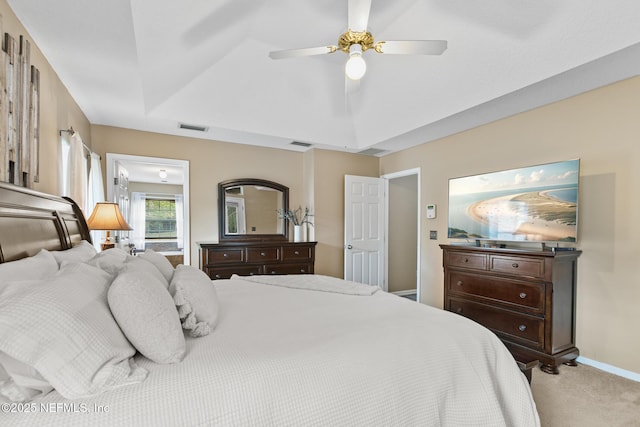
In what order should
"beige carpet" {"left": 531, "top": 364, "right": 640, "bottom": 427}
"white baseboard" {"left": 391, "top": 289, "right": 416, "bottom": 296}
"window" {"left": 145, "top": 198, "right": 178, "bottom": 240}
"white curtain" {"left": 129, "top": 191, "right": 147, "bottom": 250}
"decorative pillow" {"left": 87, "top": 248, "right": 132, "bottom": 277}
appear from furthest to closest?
"window" {"left": 145, "top": 198, "right": 178, "bottom": 240} → "white curtain" {"left": 129, "top": 191, "right": 147, "bottom": 250} → "white baseboard" {"left": 391, "top": 289, "right": 416, "bottom": 296} → "beige carpet" {"left": 531, "top": 364, "right": 640, "bottom": 427} → "decorative pillow" {"left": 87, "top": 248, "right": 132, "bottom": 277}

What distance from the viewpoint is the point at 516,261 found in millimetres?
2750

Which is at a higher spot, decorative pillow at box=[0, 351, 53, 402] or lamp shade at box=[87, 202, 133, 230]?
lamp shade at box=[87, 202, 133, 230]

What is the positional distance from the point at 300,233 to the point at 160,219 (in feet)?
14.0

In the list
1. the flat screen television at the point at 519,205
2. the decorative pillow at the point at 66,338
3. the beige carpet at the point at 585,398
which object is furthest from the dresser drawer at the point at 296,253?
the decorative pillow at the point at 66,338

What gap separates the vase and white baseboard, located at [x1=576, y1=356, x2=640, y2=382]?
3.44 metres

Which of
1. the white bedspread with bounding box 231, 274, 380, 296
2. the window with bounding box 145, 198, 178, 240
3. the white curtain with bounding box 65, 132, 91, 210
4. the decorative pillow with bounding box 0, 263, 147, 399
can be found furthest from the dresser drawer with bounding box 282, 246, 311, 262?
the window with bounding box 145, 198, 178, 240

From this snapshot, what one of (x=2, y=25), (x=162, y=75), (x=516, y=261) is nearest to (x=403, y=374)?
(x=516, y=261)

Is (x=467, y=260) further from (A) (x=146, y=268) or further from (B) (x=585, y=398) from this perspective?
(A) (x=146, y=268)

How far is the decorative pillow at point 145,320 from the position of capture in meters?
1.03

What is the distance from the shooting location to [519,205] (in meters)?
2.95

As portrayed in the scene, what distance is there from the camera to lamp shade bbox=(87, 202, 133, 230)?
2.67 metres

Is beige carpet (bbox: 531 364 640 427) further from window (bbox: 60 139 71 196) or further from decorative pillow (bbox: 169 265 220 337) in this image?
window (bbox: 60 139 71 196)

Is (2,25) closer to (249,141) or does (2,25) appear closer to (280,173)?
(249,141)

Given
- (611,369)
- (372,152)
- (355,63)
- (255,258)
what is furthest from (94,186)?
(611,369)
